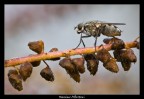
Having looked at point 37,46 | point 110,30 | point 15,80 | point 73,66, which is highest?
point 110,30

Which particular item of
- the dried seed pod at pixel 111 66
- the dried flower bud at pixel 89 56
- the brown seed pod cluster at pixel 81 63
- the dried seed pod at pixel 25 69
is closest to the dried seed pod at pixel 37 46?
the brown seed pod cluster at pixel 81 63

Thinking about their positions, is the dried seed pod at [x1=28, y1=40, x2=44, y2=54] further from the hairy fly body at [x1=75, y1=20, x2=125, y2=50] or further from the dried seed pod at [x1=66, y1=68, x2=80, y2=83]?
the hairy fly body at [x1=75, y1=20, x2=125, y2=50]

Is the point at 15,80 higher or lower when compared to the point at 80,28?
lower

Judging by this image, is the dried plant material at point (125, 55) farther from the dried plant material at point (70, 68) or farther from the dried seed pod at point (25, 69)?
the dried seed pod at point (25, 69)

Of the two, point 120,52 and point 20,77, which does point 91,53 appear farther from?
point 20,77

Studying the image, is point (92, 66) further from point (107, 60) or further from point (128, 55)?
point (128, 55)

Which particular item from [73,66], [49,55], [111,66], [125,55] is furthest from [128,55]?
[49,55]

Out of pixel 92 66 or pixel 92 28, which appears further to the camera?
pixel 92 28

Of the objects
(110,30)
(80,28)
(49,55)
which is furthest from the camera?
(80,28)
